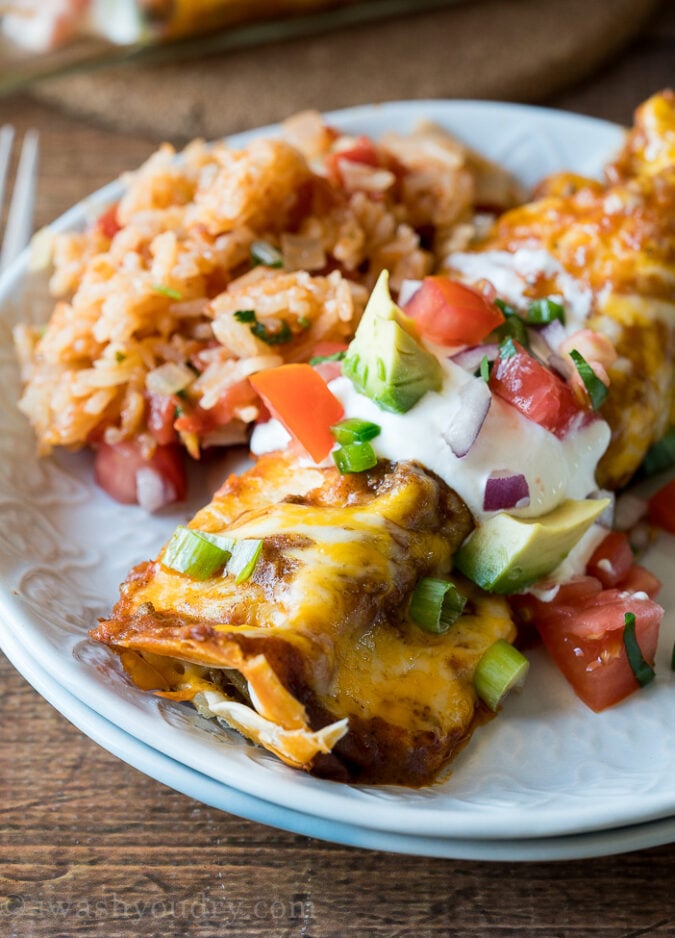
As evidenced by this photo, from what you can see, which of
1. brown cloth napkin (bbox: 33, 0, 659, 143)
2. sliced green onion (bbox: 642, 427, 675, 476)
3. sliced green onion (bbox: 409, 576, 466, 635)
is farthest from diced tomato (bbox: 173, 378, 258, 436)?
brown cloth napkin (bbox: 33, 0, 659, 143)

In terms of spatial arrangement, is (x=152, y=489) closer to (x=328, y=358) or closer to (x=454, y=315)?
(x=328, y=358)

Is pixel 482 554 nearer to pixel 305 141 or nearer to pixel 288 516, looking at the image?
pixel 288 516

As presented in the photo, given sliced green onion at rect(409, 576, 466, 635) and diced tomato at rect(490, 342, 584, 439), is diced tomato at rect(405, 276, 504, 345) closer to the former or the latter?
diced tomato at rect(490, 342, 584, 439)

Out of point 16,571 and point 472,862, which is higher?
point 16,571

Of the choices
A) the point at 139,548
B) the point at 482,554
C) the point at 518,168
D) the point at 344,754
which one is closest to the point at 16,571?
the point at 139,548

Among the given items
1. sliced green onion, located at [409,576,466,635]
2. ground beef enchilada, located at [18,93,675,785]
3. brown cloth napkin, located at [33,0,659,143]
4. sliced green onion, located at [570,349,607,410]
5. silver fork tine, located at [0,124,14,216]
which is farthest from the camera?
brown cloth napkin, located at [33,0,659,143]

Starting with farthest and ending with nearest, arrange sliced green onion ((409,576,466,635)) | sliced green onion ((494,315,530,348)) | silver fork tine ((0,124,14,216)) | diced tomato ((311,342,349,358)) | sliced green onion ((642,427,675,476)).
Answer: silver fork tine ((0,124,14,216))
sliced green onion ((642,427,675,476))
diced tomato ((311,342,349,358))
sliced green onion ((494,315,530,348))
sliced green onion ((409,576,466,635))

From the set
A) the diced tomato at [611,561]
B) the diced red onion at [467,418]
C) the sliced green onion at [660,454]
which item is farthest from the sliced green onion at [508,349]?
the sliced green onion at [660,454]

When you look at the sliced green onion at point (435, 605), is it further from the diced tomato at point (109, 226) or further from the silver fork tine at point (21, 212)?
the silver fork tine at point (21, 212)
